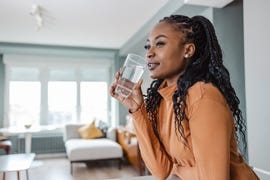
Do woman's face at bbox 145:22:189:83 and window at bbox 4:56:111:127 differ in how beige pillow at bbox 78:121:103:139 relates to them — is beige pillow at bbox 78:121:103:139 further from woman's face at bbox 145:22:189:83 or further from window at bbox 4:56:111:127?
woman's face at bbox 145:22:189:83

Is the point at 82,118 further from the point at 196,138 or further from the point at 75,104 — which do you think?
the point at 196,138

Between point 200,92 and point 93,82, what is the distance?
5.15 meters

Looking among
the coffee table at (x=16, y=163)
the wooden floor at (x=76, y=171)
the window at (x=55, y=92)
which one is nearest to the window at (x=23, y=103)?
the window at (x=55, y=92)

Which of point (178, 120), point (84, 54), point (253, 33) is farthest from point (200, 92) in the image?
point (84, 54)

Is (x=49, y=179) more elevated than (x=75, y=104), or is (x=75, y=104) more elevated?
(x=75, y=104)

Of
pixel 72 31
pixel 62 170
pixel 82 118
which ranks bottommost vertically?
pixel 62 170

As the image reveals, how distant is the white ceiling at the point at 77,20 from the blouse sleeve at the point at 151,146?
1547 millimetres

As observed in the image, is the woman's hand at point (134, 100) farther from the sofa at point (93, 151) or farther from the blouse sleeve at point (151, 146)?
the sofa at point (93, 151)

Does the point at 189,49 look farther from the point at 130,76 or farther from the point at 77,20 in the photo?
the point at 77,20

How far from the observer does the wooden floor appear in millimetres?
3674

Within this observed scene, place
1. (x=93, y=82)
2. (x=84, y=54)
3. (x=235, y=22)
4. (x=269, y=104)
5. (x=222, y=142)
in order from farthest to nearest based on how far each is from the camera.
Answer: (x=93, y=82)
(x=84, y=54)
(x=235, y=22)
(x=269, y=104)
(x=222, y=142)

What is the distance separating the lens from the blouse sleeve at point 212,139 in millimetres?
625

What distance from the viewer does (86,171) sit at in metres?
3.99

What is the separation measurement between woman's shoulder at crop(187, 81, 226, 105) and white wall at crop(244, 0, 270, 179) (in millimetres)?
982
